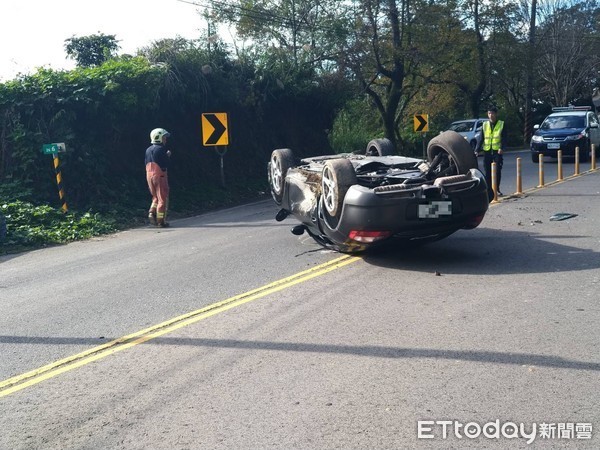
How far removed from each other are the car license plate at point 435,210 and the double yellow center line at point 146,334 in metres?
1.33

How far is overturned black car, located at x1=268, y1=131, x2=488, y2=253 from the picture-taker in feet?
27.8

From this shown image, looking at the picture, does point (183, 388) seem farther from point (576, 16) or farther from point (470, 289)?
point (576, 16)

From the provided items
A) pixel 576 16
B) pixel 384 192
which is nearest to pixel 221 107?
pixel 384 192

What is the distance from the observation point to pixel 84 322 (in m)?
7.27

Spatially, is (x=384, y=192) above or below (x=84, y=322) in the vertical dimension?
above

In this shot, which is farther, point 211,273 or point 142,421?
point 211,273

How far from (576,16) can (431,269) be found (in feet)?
161

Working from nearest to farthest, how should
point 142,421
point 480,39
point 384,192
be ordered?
point 142,421, point 384,192, point 480,39

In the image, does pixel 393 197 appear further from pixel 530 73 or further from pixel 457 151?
pixel 530 73

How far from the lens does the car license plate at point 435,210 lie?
28.0 feet

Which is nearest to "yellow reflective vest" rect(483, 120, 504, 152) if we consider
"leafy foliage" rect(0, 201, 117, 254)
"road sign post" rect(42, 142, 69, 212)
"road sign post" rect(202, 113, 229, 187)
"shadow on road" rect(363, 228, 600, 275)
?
"shadow on road" rect(363, 228, 600, 275)

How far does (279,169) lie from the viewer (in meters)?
11.3

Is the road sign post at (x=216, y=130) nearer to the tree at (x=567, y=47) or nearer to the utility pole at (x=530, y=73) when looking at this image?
the utility pole at (x=530, y=73)

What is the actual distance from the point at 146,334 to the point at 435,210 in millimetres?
3682
